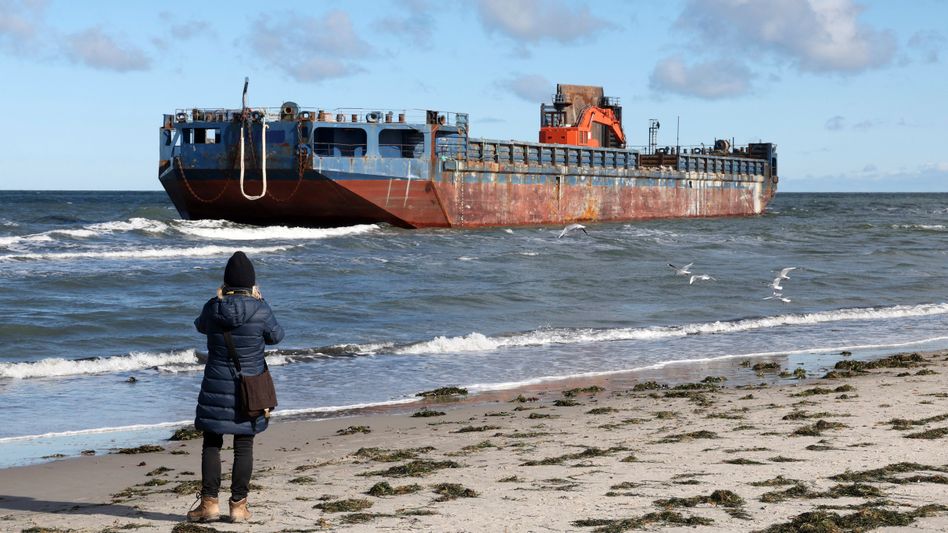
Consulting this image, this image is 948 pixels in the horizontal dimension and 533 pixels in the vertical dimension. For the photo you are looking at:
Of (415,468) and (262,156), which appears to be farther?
(262,156)

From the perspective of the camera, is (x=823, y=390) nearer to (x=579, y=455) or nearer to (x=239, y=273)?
(x=579, y=455)

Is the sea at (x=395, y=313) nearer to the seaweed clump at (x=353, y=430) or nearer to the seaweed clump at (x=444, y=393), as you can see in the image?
the seaweed clump at (x=444, y=393)

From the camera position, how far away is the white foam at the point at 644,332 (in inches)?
655

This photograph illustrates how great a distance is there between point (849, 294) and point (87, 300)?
16449 millimetres

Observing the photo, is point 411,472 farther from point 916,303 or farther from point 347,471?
point 916,303

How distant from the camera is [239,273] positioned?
6.71 metres

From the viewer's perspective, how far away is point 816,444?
27.2ft

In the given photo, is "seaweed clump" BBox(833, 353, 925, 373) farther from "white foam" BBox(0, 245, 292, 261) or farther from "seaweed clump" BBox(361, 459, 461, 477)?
"white foam" BBox(0, 245, 292, 261)

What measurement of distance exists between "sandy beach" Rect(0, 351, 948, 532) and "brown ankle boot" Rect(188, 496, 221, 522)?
13 cm

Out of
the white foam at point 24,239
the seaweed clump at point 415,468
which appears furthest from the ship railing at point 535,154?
the seaweed clump at point 415,468

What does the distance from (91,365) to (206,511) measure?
8.30 meters

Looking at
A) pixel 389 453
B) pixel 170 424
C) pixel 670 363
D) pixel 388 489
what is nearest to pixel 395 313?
pixel 670 363

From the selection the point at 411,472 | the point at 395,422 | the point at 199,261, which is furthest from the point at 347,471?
the point at 199,261

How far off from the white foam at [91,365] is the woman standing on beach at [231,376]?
26.0ft
